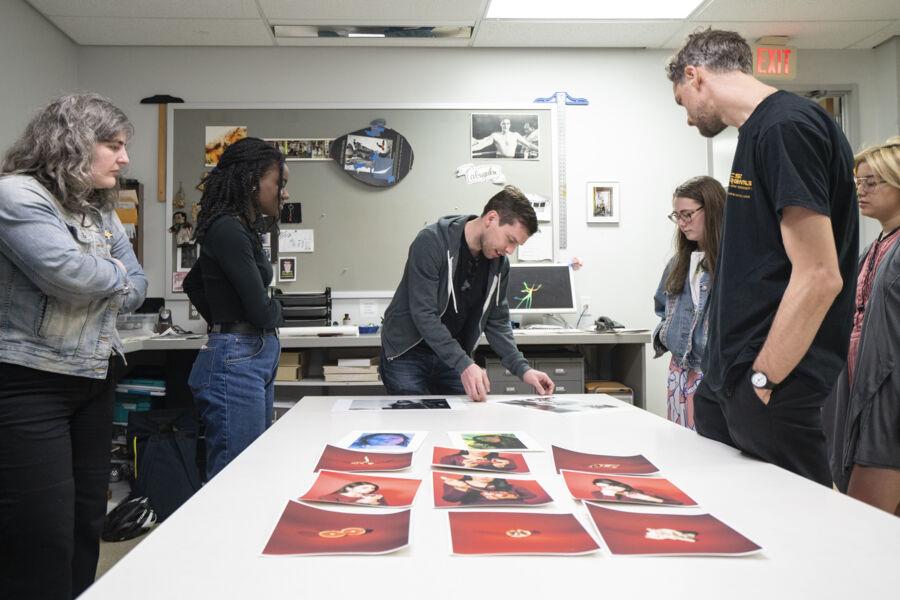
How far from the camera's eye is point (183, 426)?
2816 millimetres

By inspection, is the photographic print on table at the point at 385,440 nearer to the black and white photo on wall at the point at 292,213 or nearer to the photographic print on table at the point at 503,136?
the black and white photo on wall at the point at 292,213

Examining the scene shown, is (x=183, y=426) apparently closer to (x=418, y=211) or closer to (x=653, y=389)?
(x=418, y=211)

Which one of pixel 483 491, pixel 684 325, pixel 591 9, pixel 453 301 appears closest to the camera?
pixel 483 491

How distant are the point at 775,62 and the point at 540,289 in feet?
6.59

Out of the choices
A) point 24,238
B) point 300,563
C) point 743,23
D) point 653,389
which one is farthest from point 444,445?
point 743,23

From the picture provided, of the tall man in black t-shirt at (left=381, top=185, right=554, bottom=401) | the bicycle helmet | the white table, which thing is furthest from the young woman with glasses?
the bicycle helmet

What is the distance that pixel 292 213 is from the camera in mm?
3711

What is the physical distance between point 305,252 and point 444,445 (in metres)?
2.70

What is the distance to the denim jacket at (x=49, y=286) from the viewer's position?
3.94 feet

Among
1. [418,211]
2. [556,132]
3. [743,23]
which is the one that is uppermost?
[743,23]

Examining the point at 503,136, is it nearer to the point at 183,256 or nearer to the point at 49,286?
the point at 183,256

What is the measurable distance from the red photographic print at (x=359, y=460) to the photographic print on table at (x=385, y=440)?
0.03 m

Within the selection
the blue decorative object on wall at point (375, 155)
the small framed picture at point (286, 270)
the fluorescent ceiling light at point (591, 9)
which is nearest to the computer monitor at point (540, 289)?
the blue decorative object on wall at point (375, 155)

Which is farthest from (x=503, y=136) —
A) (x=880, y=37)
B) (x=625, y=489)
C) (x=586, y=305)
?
(x=625, y=489)
